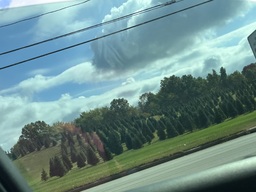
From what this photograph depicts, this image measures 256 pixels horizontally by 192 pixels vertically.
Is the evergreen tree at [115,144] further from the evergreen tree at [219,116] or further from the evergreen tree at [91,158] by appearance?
the evergreen tree at [219,116]

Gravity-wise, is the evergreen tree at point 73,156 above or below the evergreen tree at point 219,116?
above

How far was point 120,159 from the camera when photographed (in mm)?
5027

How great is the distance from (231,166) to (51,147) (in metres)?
2.55

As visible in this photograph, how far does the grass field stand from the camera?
13.8 feet

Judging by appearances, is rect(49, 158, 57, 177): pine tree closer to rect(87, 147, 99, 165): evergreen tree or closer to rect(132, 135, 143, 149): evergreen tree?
rect(87, 147, 99, 165): evergreen tree

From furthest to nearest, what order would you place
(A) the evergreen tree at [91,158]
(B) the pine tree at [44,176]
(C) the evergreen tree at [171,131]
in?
(C) the evergreen tree at [171,131] → (A) the evergreen tree at [91,158] → (B) the pine tree at [44,176]

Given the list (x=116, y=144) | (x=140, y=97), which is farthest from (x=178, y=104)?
(x=116, y=144)

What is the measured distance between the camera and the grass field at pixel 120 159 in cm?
420

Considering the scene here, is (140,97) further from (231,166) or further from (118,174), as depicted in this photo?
(231,166)

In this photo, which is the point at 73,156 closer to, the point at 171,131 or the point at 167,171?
the point at 167,171

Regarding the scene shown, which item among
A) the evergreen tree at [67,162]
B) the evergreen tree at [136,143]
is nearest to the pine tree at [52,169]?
the evergreen tree at [67,162]

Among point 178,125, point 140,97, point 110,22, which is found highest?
point 110,22

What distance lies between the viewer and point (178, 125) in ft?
17.3

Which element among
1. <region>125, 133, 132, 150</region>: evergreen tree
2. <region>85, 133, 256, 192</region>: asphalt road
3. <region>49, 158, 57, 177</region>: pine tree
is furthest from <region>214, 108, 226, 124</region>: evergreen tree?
<region>49, 158, 57, 177</region>: pine tree
